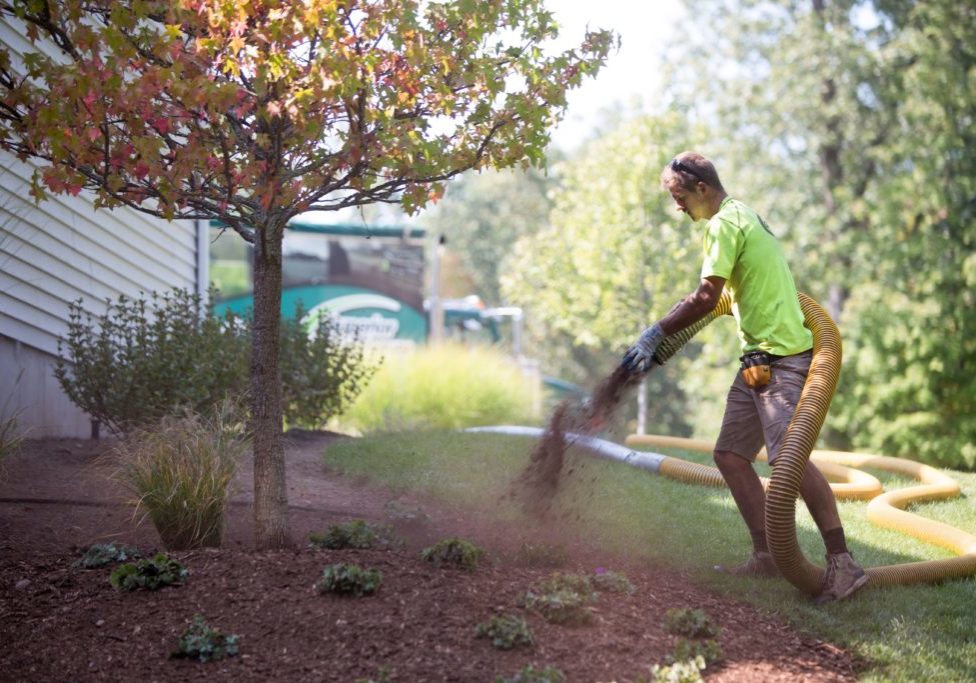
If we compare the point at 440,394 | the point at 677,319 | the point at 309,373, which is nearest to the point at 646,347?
the point at 677,319

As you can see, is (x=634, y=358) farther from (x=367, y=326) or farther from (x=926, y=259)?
(x=367, y=326)

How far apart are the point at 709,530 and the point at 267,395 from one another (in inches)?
105

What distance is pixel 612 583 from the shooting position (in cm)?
420

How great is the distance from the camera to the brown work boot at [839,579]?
14.4 feet

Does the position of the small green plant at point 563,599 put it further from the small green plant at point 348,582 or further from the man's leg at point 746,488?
the man's leg at point 746,488

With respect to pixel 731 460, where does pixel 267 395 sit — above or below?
above

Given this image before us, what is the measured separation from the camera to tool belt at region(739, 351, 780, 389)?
451 cm

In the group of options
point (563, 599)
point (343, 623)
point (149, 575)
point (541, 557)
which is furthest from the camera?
point (541, 557)

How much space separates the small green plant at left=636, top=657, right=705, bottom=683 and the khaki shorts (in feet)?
3.95

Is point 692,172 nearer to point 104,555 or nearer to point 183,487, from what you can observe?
point 183,487

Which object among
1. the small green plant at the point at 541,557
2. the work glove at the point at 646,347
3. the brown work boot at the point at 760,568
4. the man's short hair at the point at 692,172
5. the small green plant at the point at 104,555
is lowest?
the brown work boot at the point at 760,568

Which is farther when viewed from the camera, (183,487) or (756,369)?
(183,487)

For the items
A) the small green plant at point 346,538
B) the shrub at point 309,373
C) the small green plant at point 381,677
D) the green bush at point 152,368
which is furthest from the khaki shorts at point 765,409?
the shrub at point 309,373

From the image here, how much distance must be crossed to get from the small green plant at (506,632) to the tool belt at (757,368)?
1.59 meters
